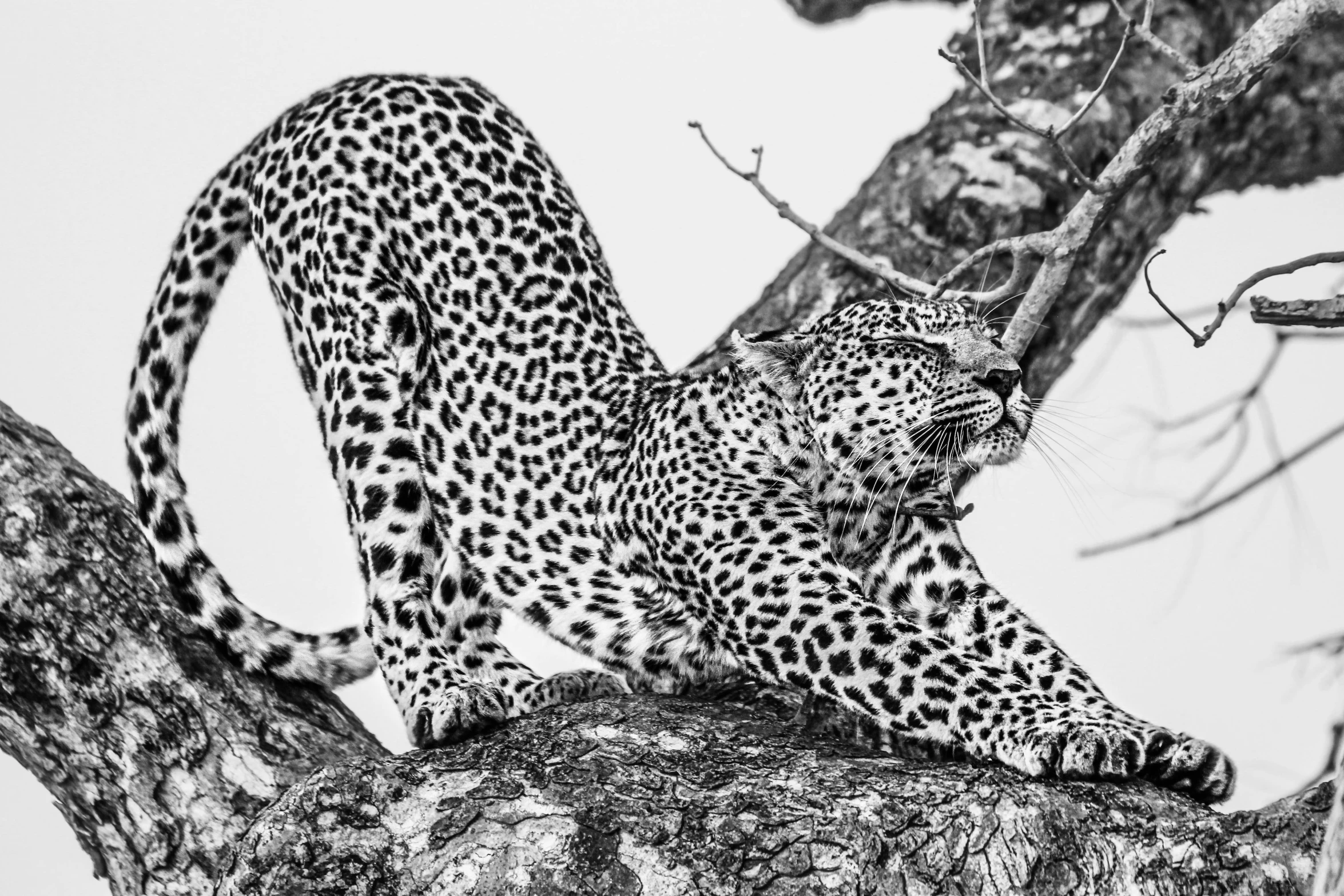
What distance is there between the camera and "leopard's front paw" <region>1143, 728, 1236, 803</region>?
5148mm

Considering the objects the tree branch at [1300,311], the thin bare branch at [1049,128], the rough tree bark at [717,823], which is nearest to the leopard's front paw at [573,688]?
the rough tree bark at [717,823]

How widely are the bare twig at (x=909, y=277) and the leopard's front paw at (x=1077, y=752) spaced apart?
71.2 inches

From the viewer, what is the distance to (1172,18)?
859 cm

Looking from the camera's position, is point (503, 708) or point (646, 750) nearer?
point (646, 750)

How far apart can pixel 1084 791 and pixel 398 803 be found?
86.2 inches

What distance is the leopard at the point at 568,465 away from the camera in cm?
582

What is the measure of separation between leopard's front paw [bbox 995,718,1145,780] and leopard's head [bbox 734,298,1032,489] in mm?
1220

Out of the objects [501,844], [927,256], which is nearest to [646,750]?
[501,844]

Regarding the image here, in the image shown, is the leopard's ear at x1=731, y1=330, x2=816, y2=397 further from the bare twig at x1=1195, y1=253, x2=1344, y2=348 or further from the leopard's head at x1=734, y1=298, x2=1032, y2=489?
the bare twig at x1=1195, y1=253, x2=1344, y2=348

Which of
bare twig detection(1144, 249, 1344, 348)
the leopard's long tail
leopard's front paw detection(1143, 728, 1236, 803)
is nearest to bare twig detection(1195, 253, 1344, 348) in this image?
bare twig detection(1144, 249, 1344, 348)

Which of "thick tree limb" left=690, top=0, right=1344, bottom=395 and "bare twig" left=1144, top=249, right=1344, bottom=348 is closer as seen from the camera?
"bare twig" left=1144, top=249, right=1344, bottom=348

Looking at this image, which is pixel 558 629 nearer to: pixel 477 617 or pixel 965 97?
pixel 477 617

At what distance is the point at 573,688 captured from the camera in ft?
21.6

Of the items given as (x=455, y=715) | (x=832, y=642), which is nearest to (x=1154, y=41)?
(x=832, y=642)
